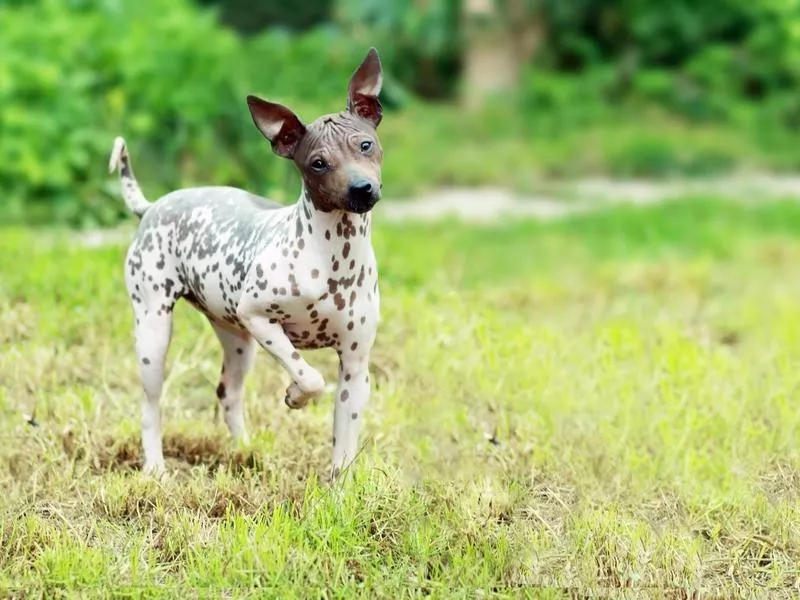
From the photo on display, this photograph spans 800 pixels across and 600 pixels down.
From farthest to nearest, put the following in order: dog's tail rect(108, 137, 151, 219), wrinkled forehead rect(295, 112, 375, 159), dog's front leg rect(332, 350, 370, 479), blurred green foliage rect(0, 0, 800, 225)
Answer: blurred green foliage rect(0, 0, 800, 225) < dog's tail rect(108, 137, 151, 219) < dog's front leg rect(332, 350, 370, 479) < wrinkled forehead rect(295, 112, 375, 159)

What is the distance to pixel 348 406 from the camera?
4.13 m

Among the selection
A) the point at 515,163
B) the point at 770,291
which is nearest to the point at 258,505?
the point at 770,291

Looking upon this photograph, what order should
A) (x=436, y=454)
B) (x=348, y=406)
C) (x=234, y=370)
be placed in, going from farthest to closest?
(x=436, y=454)
(x=234, y=370)
(x=348, y=406)

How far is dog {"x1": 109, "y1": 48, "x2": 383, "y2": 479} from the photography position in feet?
12.5

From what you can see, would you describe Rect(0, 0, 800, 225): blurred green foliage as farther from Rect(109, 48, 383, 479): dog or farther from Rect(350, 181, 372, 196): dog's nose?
Rect(350, 181, 372, 196): dog's nose

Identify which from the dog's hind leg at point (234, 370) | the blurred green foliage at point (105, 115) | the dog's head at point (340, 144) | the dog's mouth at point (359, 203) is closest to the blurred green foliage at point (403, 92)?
the blurred green foliage at point (105, 115)

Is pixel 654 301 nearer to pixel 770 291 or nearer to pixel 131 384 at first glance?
pixel 770 291

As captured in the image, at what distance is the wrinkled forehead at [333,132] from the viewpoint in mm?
3770

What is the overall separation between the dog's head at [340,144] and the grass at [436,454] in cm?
92

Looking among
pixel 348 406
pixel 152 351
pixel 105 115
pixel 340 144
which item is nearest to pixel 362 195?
pixel 340 144

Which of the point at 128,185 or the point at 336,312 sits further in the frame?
the point at 128,185

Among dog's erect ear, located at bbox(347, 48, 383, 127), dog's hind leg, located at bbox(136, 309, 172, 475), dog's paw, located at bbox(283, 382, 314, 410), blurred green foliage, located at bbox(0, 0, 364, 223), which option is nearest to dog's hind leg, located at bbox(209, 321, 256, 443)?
dog's hind leg, located at bbox(136, 309, 172, 475)

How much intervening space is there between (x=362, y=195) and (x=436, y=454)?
4.50 feet

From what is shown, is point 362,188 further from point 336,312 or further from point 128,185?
point 128,185
